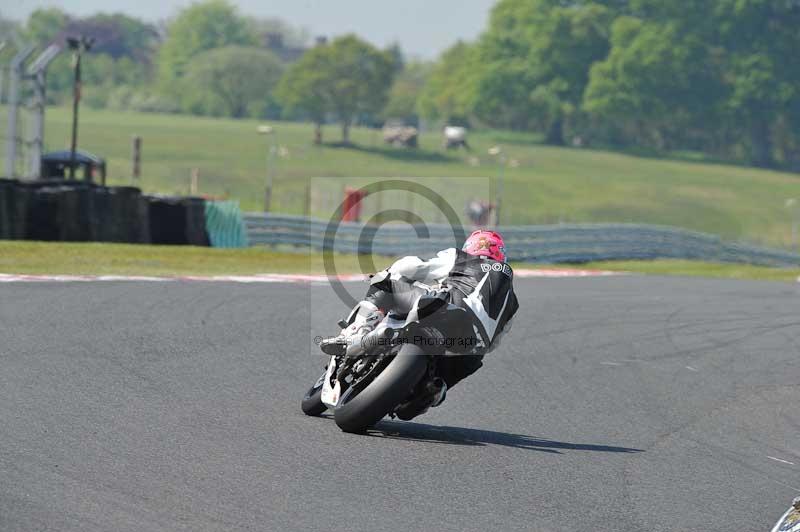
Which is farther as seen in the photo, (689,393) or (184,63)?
(184,63)

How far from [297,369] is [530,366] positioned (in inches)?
89.7

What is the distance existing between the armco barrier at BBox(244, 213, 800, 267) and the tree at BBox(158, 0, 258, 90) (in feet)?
429

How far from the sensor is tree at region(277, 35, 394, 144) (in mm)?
100250

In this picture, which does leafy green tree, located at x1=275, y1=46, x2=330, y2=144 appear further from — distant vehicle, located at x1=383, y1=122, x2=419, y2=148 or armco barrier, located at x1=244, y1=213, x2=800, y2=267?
armco barrier, located at x1=244, y1=213, x2=800, y2=267

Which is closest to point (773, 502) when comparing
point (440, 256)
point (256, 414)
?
point (440, 256)

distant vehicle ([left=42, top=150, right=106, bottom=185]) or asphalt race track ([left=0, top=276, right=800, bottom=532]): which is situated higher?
distant vehicle ([left=42, top=150, right=106, bottom=185])

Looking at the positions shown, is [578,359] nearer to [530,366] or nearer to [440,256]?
[530,366]

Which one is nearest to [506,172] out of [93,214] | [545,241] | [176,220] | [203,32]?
[545,241]

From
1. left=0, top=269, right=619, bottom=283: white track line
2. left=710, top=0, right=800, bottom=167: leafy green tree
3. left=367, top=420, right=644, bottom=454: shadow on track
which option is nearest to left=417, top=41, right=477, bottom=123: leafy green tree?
left=710, top=0, right=800, bottom=167: leafy green tree

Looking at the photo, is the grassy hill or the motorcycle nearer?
the motorcycle

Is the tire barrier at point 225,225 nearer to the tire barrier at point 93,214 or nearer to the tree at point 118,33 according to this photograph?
the tire barrier at point 93,214

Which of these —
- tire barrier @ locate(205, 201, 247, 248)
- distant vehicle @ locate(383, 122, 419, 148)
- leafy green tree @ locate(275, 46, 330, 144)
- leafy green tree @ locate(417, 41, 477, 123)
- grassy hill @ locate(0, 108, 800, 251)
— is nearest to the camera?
tire barrier @ locate(205, 201, 247, 248)

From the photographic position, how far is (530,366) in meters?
11.5

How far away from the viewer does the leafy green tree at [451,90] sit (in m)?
115
